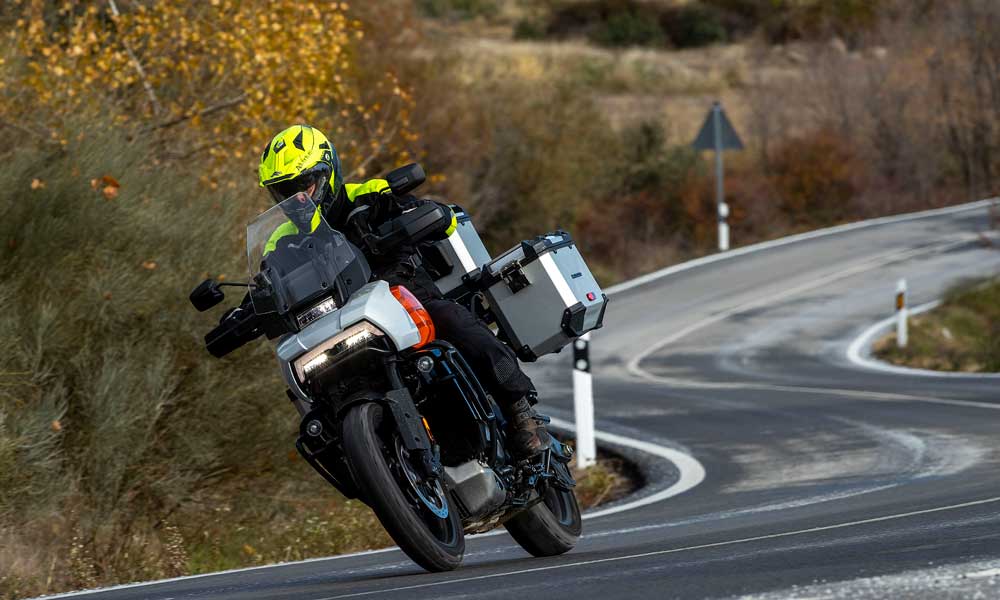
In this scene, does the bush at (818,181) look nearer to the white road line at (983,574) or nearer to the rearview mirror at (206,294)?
the rearview mirror at (206,294)

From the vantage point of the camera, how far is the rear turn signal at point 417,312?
6434mm

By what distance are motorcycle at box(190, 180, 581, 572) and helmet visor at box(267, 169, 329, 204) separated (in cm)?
10

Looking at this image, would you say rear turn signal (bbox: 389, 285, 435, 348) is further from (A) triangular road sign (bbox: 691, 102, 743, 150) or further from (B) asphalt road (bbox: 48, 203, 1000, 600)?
(A) triangular road sign (bbox: 691, 102, 743, 150)

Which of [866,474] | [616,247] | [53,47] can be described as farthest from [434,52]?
[866,474]

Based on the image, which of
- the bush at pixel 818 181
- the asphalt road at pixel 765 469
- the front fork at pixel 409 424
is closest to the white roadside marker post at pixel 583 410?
the asphalt road at pixel 765 469

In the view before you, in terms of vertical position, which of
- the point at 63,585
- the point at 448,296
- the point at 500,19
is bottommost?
the point at 63,585

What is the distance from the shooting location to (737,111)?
172 feet

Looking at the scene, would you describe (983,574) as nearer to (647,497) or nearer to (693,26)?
(647,497)

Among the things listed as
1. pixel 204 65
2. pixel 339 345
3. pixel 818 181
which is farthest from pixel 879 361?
pixel 818 181

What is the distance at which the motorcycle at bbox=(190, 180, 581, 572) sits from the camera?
609 cm

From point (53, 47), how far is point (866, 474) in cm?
835

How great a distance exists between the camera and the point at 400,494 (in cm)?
592

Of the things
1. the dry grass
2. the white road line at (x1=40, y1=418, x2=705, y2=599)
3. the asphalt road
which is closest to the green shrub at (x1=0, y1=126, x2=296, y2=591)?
the white road line at (x1=40, y1=418, x2=705, y2=599)

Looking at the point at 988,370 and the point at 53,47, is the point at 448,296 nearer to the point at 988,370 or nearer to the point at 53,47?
the point at 53,47
